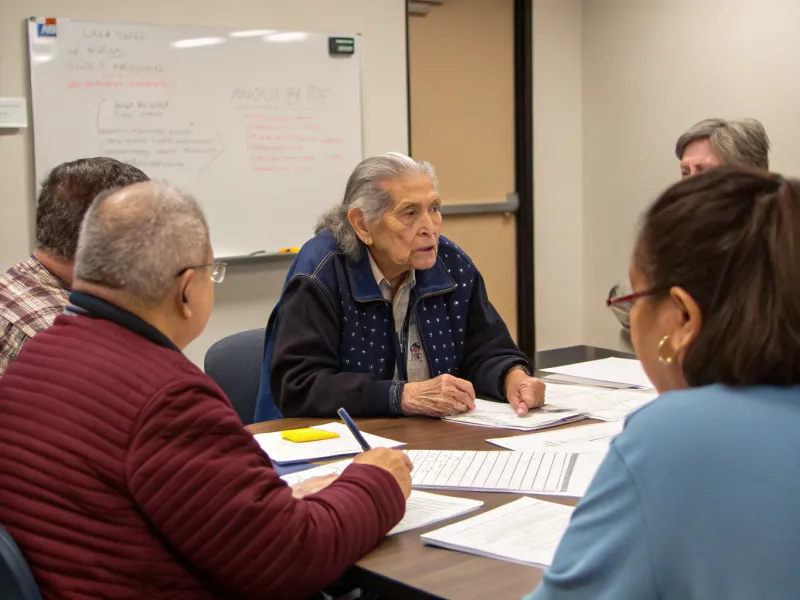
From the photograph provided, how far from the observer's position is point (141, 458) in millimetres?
1135

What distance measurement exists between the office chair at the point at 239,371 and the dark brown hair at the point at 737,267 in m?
1.81

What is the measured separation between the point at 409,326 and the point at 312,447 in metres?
0.68

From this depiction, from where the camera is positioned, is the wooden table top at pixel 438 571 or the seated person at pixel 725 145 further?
the seated person at pixel 725 145

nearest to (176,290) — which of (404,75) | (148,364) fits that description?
(148,364)

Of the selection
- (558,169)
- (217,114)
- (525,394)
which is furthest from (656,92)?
(525,394)

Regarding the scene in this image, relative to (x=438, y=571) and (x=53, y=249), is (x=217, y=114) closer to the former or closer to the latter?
(x=53, y=249)

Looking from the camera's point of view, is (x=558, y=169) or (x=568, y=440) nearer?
(x=568, y=440)

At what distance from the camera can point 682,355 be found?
928 millimetres

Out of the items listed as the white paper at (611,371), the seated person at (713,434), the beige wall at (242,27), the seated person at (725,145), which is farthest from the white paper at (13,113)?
the seated person at (713,434)

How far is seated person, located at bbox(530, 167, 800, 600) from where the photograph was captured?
0.82 m

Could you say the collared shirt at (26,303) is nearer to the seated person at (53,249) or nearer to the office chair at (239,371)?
the seated person at (53,249)

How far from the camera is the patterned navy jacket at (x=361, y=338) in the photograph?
2188mm

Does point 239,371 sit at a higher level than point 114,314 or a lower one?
lower

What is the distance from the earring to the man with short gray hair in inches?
79.1
